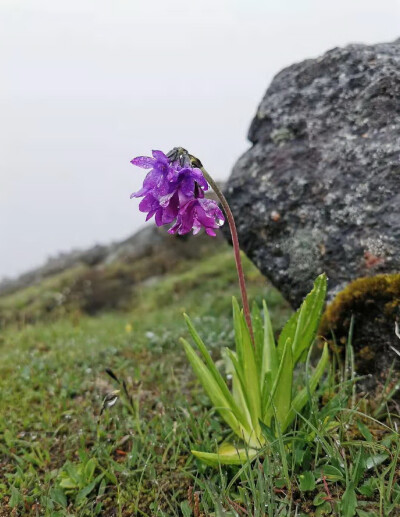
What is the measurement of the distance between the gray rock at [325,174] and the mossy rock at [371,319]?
0.65ft

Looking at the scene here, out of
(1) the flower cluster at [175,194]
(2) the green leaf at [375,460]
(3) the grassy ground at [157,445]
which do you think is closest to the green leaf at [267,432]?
(3) the grassy ground at [157,445]

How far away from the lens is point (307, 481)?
7.61ft

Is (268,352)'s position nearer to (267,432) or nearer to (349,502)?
(267,432)

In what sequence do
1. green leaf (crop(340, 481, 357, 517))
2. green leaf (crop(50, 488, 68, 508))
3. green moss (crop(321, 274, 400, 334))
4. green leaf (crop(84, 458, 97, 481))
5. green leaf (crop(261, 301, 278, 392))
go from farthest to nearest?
green moss (crop(321, 274, 400, 334)), green leaf (crop(261, 301, 278, 392)), green leaf (crop(84, 458, 97, 481)), green leaf (crop(50, 488, 68, 508)), green leaf (crop(340, 481, 357, 517))

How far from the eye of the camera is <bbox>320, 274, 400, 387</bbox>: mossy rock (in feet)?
9.99

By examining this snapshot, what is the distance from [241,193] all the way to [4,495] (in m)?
→ 2.58

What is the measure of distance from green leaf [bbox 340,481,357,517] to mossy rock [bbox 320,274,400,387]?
100 cm

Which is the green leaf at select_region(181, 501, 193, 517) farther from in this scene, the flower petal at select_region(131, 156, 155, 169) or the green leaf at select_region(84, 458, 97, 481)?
the flower petal at select_region(131, 156, 155, 169)

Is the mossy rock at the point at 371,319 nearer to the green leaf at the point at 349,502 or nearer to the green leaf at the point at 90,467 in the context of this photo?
the green leaf at the point at 349,502

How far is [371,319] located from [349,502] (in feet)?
4.28

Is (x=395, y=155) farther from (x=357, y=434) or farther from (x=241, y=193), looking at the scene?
(x=357, y=434)

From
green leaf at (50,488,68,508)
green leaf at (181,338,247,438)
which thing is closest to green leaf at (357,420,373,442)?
green leaf at (181,338,247,438)

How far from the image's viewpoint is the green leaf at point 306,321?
2.79 metres

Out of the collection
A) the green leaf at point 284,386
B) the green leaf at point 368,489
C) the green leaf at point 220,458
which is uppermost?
the green leaf at point 284,386
